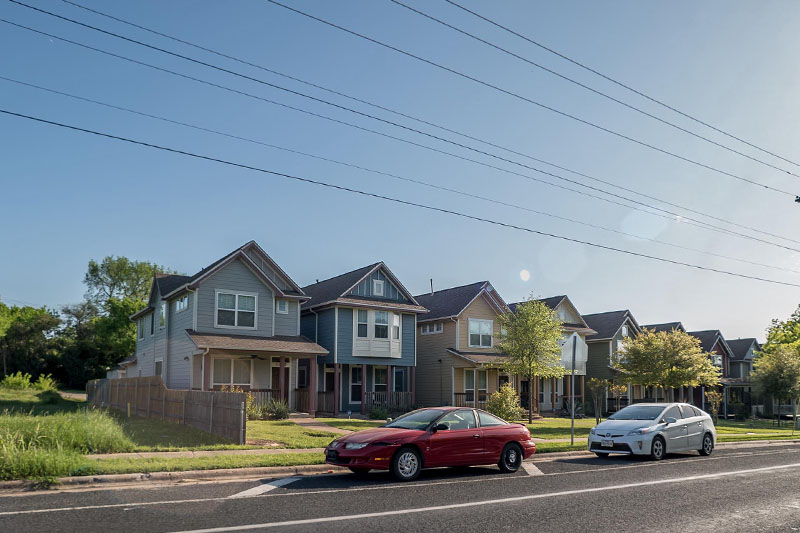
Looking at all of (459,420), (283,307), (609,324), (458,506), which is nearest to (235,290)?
(283,307)

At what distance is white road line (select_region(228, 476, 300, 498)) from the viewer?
10.8 m

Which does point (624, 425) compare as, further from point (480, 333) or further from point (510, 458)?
point (480, 333)

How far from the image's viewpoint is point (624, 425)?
17.7m

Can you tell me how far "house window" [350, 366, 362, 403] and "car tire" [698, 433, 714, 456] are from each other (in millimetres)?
19005

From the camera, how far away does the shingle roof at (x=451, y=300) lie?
3819 centimetres

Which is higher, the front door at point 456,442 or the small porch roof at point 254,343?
the small porch roof at point 254,343

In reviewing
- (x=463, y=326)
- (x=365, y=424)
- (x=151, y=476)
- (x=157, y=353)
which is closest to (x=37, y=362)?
(x=157, y=353)

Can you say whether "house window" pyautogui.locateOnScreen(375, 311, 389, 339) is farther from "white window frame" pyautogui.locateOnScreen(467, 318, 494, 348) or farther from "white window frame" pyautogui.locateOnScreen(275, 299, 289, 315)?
"white window frame" pyautogui.locateOnScreen(467, 318, 494, 348)

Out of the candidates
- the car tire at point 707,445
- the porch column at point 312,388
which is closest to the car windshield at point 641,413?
the car tire at point 707,445

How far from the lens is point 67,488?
36.4 ft

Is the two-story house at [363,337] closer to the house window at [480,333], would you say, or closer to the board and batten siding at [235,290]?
the board and batten siding at [235,290]

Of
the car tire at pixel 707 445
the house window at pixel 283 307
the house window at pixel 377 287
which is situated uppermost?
the house window at pixel 377 287

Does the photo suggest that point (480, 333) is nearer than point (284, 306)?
No

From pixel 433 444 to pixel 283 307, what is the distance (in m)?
19.9
